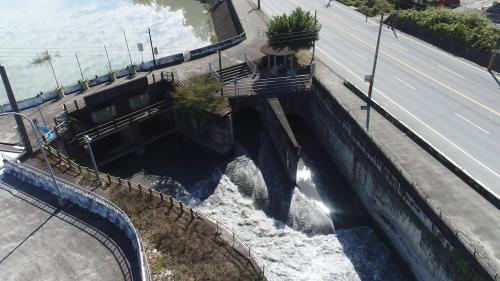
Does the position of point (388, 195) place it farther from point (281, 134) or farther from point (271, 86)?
point (271, 86)

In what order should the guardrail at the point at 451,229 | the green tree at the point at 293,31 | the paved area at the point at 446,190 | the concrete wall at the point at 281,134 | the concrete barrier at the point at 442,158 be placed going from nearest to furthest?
1. the guardrail at the point at 451,229
2. the paved area at the point at 446,190
3. the concrete barrier at the point at 442,158
4. the concrete wall at the point at 281,134
5. the green tree at the point at 293,31

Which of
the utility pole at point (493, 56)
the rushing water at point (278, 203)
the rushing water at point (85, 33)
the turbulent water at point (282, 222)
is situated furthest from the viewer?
the rushing water at point (85, 33)

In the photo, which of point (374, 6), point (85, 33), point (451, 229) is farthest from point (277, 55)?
Result: point (85, 33)

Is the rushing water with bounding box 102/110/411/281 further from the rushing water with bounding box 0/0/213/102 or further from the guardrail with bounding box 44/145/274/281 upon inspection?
the rushing water with bounding box 0/0/213/102

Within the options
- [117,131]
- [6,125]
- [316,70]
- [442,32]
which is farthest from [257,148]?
[442,32]

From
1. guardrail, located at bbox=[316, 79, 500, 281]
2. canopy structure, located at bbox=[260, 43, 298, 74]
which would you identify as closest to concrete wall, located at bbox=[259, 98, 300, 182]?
canopy structure, located at bbox=[260, 43, 298, 74]

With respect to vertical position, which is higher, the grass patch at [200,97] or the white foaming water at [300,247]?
the grass patch at [200,97]

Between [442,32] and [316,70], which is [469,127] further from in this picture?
[442,32]

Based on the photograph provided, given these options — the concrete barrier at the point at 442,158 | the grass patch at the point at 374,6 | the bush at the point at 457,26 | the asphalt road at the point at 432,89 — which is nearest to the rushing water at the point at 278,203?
the concrete barrier at the point at 442,158

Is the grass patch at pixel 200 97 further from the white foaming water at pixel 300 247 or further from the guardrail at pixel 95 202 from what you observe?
the guardrail at pixel 95 202
